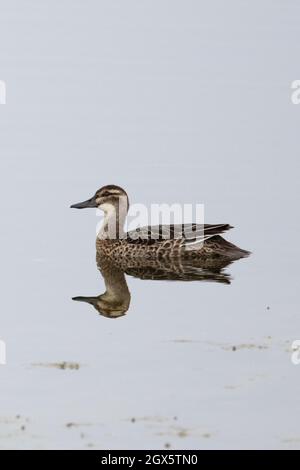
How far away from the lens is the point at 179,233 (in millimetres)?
21656

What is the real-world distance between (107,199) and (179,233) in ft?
5.06

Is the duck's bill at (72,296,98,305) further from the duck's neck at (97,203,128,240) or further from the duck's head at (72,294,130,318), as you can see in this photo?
the duck's neck at (97,203,128,240)

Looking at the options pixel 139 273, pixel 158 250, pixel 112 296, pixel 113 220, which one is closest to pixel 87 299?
pixel 112 296

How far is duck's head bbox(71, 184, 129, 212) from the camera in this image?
2259cm

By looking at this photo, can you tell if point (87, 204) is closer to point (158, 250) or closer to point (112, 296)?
point (158, 250)

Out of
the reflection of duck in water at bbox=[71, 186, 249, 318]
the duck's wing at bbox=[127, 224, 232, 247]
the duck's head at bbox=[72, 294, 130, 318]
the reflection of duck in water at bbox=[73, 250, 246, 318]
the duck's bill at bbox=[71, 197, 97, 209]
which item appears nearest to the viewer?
the duck's head at bbox=[72, 294, 130, 318]

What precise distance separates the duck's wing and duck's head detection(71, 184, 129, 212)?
677 mm

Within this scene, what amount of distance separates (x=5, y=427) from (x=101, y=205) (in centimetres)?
917

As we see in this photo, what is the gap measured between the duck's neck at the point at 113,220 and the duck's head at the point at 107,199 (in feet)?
0.05

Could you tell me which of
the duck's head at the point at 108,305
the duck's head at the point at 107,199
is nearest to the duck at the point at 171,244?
the duck's head at the point at 107,199

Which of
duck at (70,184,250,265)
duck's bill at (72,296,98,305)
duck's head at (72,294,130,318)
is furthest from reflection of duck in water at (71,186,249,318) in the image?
duck's bill at (72,296,98,305)
